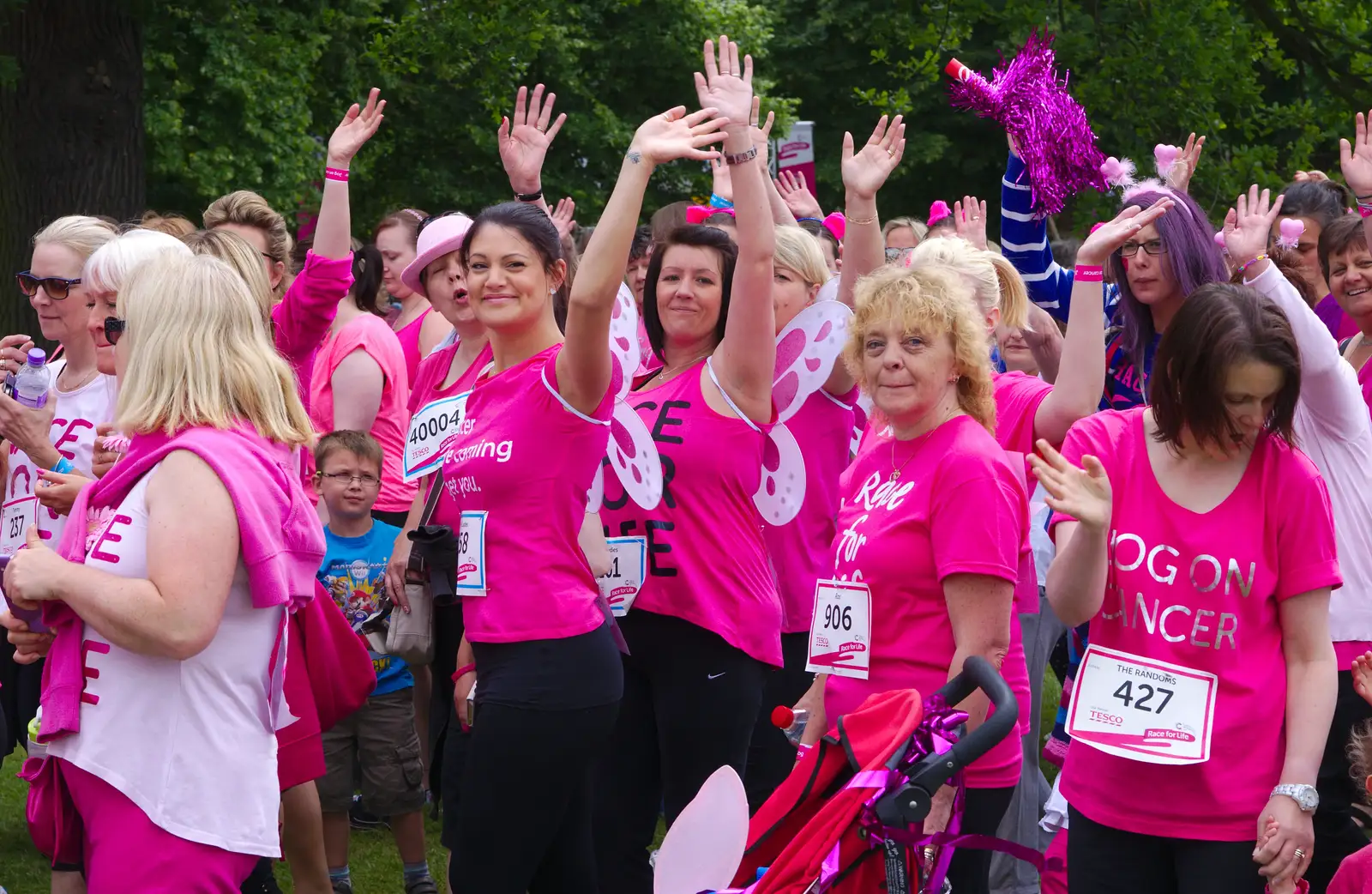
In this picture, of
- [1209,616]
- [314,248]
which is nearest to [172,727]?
[1209,616]

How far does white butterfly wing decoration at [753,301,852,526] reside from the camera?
4.39 metres

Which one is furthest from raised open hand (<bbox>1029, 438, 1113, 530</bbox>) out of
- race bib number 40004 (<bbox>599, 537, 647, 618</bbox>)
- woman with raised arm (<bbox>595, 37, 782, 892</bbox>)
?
race bib number 40004 (<bbox>599, 537, 647, 618</bbox>)

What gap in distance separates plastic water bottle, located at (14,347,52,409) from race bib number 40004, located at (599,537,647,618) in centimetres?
180

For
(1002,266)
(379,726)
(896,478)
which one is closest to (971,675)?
(896,478)

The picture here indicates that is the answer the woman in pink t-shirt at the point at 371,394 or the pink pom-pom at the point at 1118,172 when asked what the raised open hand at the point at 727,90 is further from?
the woman in pink t-shirt at the point at 371,394

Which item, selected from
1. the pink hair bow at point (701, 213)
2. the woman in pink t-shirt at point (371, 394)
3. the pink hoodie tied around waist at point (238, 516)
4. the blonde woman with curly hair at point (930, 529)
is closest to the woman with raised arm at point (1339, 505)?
the blonde woman with curly hair at point (930, 529)

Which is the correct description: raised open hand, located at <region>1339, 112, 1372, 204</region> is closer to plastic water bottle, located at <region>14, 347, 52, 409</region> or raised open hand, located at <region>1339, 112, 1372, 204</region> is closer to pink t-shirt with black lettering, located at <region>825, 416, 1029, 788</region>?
pink t-shirt with black lettering, located at <region>825, 416, 1029, 788</region>

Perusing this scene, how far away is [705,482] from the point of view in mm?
4035

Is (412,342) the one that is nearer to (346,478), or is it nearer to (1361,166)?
(346,478)

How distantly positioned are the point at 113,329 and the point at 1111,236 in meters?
2.27

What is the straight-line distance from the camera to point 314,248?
16.9 feet

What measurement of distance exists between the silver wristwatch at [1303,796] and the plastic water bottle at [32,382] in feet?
11.4

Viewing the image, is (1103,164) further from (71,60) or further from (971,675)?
(71,60)

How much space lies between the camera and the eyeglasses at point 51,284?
4672 mm
